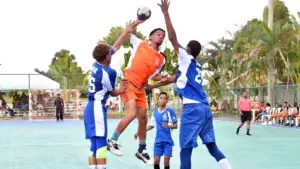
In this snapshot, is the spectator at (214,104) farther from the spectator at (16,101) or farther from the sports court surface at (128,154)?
the sports court surface at (128,154)

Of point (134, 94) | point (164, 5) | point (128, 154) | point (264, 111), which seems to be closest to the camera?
point (164, 5)

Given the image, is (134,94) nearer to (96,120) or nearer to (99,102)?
(99,102)

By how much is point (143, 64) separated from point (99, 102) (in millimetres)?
1137

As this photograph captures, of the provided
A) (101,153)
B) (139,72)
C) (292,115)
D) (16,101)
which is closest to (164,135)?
(139,72)

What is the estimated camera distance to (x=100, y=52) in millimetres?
8094

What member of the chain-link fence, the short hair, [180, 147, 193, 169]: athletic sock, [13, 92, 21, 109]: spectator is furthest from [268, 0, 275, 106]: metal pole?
the short hair

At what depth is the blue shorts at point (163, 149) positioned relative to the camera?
9812 mm

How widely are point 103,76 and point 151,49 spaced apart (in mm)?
1199

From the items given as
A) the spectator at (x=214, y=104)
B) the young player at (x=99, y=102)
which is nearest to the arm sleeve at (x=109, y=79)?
the young player at (x=99, y=102)

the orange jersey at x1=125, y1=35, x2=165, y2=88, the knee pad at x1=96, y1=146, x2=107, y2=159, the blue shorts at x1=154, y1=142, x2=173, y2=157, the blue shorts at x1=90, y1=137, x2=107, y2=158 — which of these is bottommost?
the blue shorts at x1=154, y1=142, x2=173, y2=157

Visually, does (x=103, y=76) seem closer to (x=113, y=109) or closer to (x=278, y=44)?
(x=278, y=44)

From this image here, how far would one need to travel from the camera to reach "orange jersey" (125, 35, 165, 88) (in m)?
8.91

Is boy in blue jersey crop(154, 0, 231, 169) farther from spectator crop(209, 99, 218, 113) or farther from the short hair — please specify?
spectator crop(209, 99, 218, 113)

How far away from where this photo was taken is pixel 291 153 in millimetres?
14797
